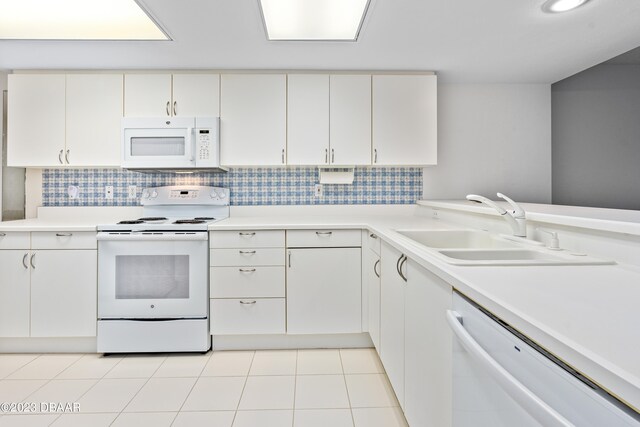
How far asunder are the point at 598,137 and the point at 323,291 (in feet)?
7.88

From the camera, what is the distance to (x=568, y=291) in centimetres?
81

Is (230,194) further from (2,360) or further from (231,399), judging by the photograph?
(2,360)

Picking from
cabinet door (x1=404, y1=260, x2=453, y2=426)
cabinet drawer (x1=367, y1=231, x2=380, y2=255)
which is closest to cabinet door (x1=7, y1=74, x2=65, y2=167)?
cabinet drawer (x1=367, y1=231, x2=380, y2=255)

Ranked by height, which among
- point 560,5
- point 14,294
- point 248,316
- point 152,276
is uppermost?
point 560,5

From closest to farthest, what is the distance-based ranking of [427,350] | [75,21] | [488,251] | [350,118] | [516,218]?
1. [427,350]
2. [488,251]
3. [516,218]
4. [75,21]
5. [350,118]

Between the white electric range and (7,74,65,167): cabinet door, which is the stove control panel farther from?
(7,74,65,167): cabinet door

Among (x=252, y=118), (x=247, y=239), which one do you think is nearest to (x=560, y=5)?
(x=252, y=118)

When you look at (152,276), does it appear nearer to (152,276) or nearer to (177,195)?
(152,276)

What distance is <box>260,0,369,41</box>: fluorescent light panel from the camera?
189cm

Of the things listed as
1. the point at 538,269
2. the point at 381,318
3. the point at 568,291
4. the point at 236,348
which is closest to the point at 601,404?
the point at 568,291

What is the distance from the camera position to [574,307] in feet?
2.27

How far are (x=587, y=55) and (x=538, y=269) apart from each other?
2253mm

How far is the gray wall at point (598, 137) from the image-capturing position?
8.12 ft

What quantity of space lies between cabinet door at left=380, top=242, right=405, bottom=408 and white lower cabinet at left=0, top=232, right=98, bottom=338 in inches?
75.1
